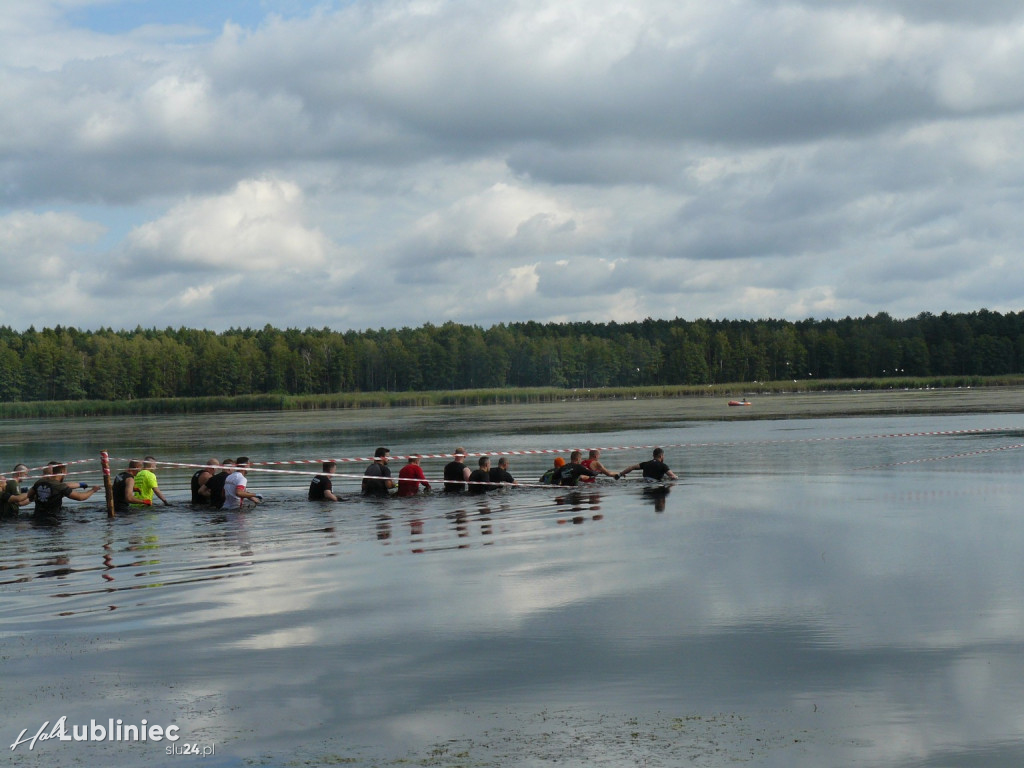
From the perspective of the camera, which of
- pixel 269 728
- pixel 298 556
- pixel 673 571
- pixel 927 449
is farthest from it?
pixel 927 449

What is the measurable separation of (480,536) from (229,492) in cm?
774

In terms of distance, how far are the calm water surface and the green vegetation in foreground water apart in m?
103

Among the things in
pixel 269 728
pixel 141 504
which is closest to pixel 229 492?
pixel 141 504

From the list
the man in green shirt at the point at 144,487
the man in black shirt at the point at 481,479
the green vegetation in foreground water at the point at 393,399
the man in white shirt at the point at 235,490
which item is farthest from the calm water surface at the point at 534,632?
the green vegetation in foreground water at the point at 393,399

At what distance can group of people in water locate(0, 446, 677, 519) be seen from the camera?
24.5 meters

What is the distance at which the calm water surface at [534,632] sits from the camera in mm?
8641

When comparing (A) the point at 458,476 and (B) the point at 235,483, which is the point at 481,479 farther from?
(B) the point at 235,483

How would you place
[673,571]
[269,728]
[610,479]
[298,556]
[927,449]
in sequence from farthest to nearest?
[927,449]
[610,479]
[298,556]
[673,571]
[269,728]

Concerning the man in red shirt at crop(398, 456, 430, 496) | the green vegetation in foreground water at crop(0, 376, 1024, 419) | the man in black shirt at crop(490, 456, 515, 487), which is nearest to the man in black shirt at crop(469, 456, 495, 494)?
the man in black shirt at crop(490, 456, 515, 487)

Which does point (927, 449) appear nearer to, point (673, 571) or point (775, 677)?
point (673, 571)

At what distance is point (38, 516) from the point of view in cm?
2455

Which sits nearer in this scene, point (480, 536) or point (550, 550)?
point (550, 550)

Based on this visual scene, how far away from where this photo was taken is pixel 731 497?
86.1ft

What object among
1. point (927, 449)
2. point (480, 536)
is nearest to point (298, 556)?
point (480, 536)
